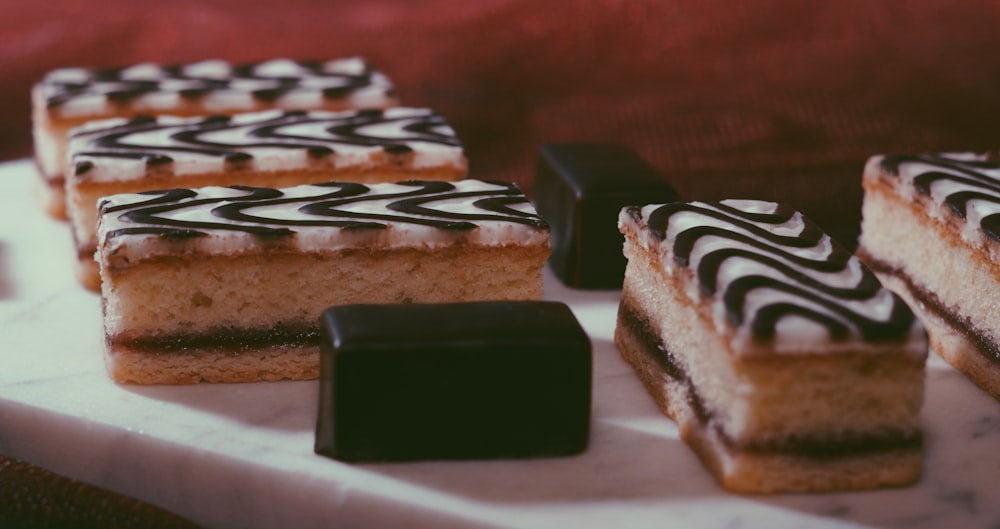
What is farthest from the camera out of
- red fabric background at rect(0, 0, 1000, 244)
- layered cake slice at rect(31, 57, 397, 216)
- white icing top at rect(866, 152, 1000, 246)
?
red fabric background at rect(0, 0, 1000, 244)

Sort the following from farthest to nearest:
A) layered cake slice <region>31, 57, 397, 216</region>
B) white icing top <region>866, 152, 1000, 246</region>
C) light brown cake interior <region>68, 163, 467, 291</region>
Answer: layered cake slice <region>31, 57, 397, 216</region>
light brown cake interior <region>68, 163, 467, 291</region>
white icing top <region>866, 152, 1000, 246</region>

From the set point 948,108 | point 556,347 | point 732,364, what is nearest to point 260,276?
point 556,347

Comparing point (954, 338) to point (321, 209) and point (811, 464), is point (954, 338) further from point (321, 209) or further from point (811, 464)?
point (321, 209)

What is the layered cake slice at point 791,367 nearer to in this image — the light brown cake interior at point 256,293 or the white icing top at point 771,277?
the white icing top at point 771,277

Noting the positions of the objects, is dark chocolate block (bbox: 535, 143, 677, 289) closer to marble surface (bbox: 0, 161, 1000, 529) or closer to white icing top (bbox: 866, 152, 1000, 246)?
marble surface (bbox: 0, 161, 1000, 529)

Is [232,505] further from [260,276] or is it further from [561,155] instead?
[561,155]

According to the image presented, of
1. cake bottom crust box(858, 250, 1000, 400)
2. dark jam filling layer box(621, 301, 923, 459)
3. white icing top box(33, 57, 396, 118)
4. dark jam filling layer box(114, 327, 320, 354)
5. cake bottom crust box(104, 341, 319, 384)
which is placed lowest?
cake bottom crust box(104, 341, 319, 384)

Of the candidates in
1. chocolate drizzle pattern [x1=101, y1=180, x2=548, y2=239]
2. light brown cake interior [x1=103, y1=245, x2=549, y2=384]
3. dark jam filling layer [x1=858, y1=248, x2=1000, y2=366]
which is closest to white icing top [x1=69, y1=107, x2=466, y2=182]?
chocolate drizzle pattern [x1=101, y1=180, x2=548, y2=239]
